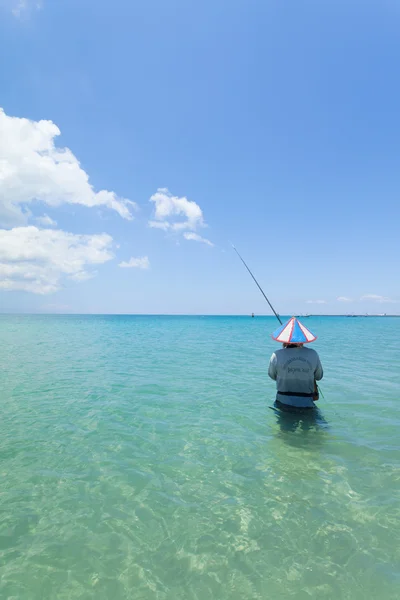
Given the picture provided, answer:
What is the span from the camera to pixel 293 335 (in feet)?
25.1

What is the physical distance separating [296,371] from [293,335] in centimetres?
90

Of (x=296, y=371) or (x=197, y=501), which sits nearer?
(x=197, y=501)

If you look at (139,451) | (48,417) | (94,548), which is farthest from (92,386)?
(94,548)

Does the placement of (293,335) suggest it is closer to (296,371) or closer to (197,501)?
(296,371)

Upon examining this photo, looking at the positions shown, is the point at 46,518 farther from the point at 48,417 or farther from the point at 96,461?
the point at 48,417

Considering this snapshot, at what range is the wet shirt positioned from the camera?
7.55m

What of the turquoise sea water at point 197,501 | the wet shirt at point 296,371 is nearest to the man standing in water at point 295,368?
the wet shirt at point 296,371

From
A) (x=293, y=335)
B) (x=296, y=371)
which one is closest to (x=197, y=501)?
(x=296, y=371)

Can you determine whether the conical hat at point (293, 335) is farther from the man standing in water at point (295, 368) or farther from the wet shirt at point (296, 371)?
the wet shirt at point (296, 371)

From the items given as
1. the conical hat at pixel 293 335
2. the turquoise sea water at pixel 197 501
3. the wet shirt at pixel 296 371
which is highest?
the conical hat at pixel 293 335

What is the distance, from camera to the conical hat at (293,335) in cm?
751

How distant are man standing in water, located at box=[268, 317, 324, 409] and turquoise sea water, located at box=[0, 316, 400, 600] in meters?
0.71

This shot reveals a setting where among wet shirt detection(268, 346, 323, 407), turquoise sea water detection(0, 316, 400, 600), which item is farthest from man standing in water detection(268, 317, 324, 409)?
turquoise sea water detection(0, 316, 400, 600)

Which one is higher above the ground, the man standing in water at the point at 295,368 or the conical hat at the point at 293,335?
the conical hat at the point at 293,335
